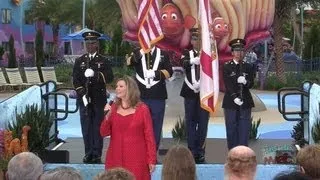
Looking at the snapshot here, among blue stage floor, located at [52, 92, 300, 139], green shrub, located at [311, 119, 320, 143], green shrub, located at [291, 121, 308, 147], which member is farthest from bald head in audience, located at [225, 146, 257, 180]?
blue stage floor, located at [52, 92, 300, 139]

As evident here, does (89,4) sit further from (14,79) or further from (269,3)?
(269,3)

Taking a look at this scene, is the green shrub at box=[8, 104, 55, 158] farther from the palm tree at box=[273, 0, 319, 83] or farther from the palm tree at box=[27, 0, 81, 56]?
the palm tree at box=[27, 0, 81, 56]

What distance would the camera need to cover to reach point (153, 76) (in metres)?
7.91

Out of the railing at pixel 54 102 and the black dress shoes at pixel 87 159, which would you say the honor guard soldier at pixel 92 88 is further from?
the railing at pixel 54 102

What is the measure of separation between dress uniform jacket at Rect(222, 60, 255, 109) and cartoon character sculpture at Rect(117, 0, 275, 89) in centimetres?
441

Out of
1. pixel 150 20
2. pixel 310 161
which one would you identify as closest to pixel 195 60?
pixel 150 20

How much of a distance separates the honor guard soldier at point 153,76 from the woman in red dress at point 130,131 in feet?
6.03

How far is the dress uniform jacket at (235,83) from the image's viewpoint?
26.4 feet

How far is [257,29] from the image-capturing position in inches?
531

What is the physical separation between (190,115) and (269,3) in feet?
18.9

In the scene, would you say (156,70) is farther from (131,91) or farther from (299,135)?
(299,135)

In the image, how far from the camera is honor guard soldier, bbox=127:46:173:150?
7.96m

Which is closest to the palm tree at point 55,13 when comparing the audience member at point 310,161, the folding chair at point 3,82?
the folding chair at point 3,82

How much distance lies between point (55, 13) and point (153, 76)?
153 ft
